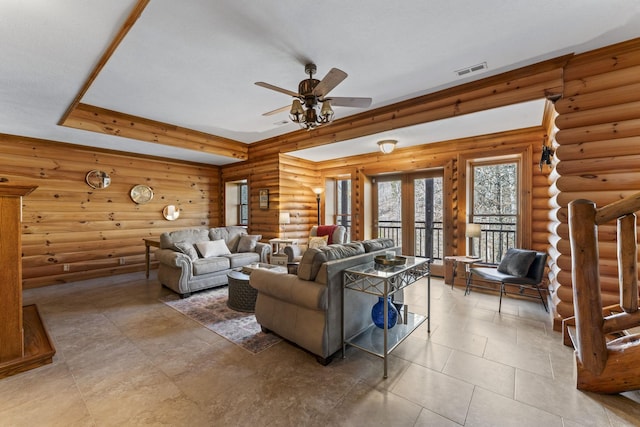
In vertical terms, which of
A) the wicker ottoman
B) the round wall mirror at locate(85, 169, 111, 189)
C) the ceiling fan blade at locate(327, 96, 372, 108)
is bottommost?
the wicker ottoman

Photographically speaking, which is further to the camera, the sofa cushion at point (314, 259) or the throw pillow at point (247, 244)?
the throw pillow at point (247, 244)

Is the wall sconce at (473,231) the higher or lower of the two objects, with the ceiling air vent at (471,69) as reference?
lower

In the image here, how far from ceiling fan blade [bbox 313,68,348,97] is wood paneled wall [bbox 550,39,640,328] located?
239cm

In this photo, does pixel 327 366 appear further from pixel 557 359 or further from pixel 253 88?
pixel 253 88

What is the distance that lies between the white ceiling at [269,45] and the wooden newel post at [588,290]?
1606mm

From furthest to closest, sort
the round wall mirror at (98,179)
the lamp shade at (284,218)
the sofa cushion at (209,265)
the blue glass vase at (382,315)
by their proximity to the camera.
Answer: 1. the lamp shade at (284,218)
2. the round wall mirror at (98,179)
3. the sofa cushion at (209,265)
4. the blue glass vase at (382,315)

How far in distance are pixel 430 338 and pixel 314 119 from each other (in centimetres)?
255

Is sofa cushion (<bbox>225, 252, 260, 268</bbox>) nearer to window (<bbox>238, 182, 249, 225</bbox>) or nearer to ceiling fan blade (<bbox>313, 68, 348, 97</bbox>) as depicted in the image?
window (<bbox>238, 182, 249, 225</bbox>)

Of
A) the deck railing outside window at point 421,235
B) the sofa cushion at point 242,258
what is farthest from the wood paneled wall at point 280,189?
the deck railing outside window at point 421,235

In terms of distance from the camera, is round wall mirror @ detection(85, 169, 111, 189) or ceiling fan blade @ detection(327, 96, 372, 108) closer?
ceiling fan blade @ detection(327, 96, 372, 108)

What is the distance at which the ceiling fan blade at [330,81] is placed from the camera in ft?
7.11

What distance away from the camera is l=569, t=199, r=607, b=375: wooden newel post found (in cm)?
189

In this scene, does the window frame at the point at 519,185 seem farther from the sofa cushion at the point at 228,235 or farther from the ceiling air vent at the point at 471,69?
the sofa cushion at the point at 228,235

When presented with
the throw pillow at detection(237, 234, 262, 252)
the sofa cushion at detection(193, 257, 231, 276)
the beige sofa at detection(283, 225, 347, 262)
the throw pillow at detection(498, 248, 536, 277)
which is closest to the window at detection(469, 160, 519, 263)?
the throw pillow at detection(498, 248, 536, 277)
